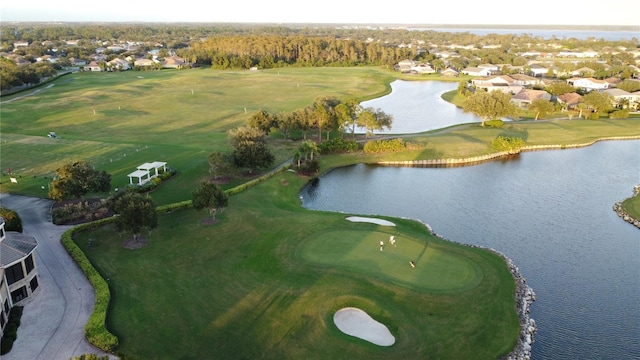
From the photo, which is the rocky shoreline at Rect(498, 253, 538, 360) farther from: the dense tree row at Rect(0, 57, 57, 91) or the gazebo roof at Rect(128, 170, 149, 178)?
the dense tree row at Rect(0, 57, 57, 91)

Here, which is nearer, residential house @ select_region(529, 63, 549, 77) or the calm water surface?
the calm water surface

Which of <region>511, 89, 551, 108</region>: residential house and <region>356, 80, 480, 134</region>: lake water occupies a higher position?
<region>511, 89, 551, 108</region>: residential house

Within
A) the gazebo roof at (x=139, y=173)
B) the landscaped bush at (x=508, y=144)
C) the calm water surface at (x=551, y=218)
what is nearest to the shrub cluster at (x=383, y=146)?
the calm water surface at (x=551, y=218)

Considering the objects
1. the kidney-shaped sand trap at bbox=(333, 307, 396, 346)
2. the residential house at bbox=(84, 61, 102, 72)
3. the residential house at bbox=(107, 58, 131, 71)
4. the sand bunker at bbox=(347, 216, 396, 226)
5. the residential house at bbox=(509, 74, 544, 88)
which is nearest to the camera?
the kidney-shaped sand trap at bbox=(333, 307, 396, 346)

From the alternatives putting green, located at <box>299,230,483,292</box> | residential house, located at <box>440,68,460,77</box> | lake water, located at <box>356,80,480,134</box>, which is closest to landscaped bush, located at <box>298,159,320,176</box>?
putting green, located at <box>299,230,483,292</box>

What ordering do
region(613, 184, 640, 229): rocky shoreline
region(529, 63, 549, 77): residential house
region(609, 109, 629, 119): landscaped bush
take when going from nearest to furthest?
region(613, 184, 640, 229): rocky shoreline
region(609, 109, 629, 119): landscaped bush
region(529, 63, 549, 77): residential house

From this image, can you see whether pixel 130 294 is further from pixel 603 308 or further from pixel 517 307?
pixel 603 308
